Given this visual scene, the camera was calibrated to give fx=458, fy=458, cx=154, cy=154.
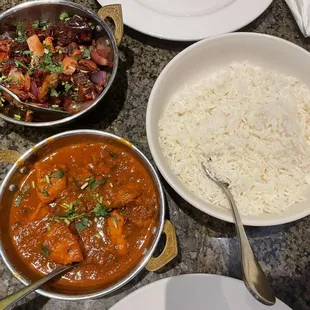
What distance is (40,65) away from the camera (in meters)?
1.66

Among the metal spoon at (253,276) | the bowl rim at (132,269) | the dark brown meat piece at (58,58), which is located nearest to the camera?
the metal spoon at (253,276)

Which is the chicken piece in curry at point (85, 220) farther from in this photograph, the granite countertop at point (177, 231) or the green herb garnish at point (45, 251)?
the granite countertop at point (177, 231)

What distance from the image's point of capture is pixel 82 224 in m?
1.55

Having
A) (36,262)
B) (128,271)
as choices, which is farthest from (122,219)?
(36,262)

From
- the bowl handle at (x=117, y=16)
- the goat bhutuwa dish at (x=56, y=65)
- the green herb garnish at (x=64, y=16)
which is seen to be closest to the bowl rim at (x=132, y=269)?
the goat bhutuwa dish at (x=56, y=65)

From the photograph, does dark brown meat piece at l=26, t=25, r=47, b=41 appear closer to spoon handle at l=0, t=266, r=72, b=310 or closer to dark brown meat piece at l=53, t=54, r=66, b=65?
dark brown meat piece at l=53, t=54, r=66, b=65

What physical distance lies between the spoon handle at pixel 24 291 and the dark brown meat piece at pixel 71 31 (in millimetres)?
827

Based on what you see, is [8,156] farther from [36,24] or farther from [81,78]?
[36,24]

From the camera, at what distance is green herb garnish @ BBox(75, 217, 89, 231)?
5.08 feet

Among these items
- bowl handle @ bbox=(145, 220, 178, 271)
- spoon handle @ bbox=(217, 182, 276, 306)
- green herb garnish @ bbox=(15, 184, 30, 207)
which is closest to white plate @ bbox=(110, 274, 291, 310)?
bowl handle @ bbox=(145, 220, 178, 271)

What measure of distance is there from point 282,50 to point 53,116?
0.86 m

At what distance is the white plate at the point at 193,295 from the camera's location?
1.53 m

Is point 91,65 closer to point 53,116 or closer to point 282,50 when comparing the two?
point 53,116

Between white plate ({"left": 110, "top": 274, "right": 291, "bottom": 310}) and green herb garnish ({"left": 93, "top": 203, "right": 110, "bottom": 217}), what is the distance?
28 cm
